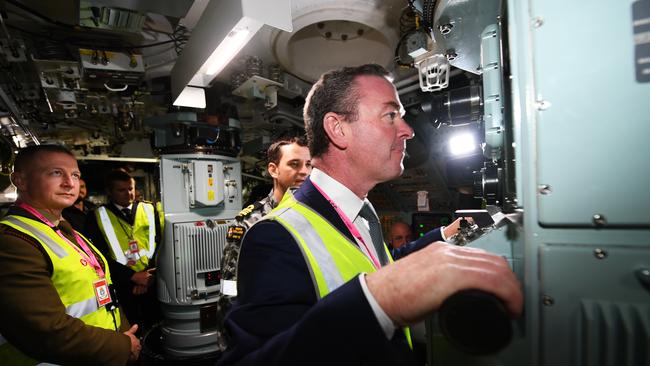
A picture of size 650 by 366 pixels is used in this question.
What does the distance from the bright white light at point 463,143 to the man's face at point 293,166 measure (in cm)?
137

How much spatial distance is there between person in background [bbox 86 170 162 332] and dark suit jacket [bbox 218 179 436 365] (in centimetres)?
408

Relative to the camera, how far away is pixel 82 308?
197 cm

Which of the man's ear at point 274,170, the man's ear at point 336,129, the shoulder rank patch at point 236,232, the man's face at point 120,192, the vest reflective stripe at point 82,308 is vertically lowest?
the vest reflective stripe at point 82,308

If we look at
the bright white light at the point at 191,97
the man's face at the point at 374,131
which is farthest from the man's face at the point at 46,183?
the man's face at the point at 374,131

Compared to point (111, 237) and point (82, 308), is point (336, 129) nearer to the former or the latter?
point (82, 308)

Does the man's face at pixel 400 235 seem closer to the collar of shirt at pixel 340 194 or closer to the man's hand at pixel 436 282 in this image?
the collar of shirt at pixel 340 194

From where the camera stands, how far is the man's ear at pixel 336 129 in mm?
1308

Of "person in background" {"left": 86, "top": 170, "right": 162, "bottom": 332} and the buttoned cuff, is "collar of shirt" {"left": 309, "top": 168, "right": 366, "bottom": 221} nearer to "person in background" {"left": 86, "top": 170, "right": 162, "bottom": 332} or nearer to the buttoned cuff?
the buttoned cuff

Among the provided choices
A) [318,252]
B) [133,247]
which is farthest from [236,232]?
[133,247]

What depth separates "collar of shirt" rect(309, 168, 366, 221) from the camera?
125 centimetres

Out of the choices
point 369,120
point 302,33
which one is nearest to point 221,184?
point 302,33

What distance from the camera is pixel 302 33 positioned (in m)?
3.54

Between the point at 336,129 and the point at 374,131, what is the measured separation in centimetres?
16

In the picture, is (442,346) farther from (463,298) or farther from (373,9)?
(373,9)
